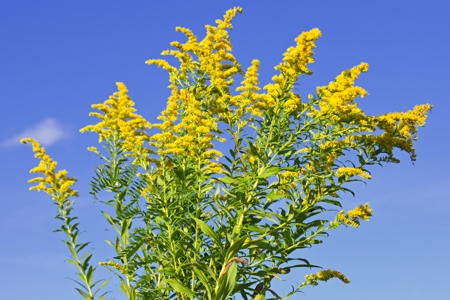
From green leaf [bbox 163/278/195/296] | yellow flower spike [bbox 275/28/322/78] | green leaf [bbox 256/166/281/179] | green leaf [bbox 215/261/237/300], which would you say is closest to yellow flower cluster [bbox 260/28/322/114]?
yellow flower spike [bbox 275/28/322/78]

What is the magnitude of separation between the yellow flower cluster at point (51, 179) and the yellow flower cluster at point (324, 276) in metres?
2.84

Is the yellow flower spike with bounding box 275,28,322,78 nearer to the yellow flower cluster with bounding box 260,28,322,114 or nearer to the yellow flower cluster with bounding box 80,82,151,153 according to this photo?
the yellow flower cluster with bounding box 260,28,322,114

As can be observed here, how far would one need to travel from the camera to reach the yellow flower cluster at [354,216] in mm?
6523

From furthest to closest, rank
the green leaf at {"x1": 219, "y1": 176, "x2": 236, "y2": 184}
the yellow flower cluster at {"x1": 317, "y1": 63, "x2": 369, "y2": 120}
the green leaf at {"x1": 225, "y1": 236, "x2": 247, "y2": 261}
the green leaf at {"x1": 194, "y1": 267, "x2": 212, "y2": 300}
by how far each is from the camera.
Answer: the yellow flower cluster at {"x1": 317, "y1": 63, "x2": 369, "y2": 120} → the green leaf at {"x1": 219, "y1": 176, "x2": 236, "y2": 184} → the green leaf at {"x1": 194, "y1": 267, "x2": 212, "y2": 300} → the green leaf at {"x1": 225, "y1": 236, "x2": 247, "y2": 261}

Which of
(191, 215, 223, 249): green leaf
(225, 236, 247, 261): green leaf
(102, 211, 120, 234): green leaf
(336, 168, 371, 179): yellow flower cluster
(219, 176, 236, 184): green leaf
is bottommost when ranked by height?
(225, 236, 247, 261): green leaf

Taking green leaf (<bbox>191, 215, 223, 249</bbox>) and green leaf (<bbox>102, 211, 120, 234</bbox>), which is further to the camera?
green leaf (<bbox>102, 211, 120, 234</bbox>)

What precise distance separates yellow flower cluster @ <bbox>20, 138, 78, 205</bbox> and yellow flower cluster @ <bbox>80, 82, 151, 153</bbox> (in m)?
0.44

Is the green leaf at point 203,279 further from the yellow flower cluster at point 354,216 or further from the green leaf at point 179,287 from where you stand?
the yellow flower cluster at point 354,216

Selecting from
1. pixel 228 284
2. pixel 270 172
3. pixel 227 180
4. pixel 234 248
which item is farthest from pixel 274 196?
pixel 228 284

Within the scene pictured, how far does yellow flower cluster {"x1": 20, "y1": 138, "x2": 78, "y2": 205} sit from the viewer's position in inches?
250

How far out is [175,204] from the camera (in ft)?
21.0

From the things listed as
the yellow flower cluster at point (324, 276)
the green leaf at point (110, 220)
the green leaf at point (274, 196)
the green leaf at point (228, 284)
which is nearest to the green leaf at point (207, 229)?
the green leaf at point (228, 284)

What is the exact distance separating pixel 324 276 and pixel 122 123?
2.93 meters

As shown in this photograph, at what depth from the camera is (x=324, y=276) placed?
6965 mm
